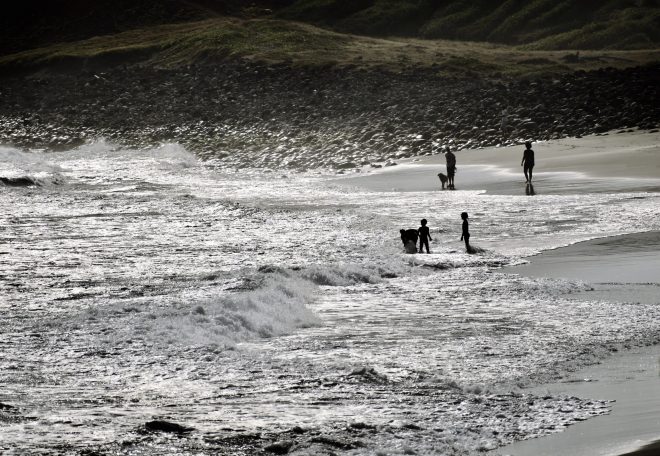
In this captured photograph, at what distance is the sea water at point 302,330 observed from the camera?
9.30m

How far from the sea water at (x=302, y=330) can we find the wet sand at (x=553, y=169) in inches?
123

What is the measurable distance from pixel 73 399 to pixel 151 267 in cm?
880

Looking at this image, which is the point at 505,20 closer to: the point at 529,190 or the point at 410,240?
the point at 529,190

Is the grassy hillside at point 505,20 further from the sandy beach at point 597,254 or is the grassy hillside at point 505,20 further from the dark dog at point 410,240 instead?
the dark dog at point 410,240

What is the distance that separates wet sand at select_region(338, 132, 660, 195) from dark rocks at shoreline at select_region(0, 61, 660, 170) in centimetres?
222

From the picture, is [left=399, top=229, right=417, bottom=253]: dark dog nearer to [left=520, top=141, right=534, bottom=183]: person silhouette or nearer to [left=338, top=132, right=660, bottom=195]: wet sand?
[left=338, top=132, right=660, bottom=195]: wet sand

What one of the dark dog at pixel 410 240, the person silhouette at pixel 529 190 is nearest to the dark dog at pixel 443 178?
the person silhouette at pixel 529 190

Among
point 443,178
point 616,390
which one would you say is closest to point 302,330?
point 616,390

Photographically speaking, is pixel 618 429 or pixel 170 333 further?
pixel 170 333

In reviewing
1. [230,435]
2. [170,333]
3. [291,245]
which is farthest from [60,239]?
[230,435]

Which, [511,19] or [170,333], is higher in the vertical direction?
[511,19]

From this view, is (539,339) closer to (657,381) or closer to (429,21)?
(657,381)

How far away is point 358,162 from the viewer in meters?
42.9

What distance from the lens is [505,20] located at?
8319cm
